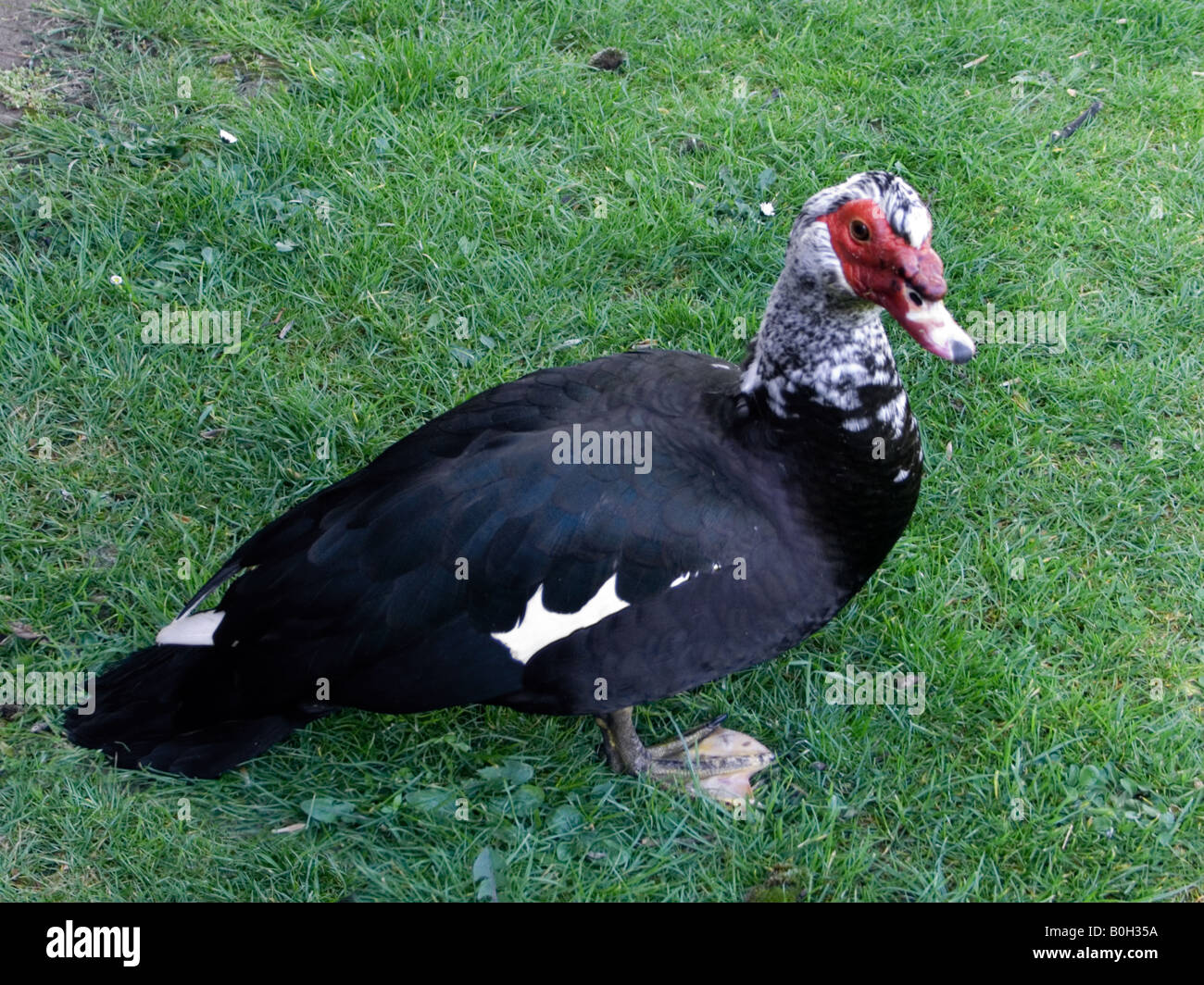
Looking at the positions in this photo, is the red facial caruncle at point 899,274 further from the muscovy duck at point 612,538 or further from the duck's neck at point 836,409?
the duck's neck at point 836,409

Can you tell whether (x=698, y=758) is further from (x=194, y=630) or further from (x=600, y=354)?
(x=600, y=354)

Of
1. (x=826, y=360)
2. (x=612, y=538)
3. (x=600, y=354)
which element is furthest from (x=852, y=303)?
(x=600, y=354)

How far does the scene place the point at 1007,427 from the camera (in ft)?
12.5

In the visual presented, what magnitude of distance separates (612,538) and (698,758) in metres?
0.79

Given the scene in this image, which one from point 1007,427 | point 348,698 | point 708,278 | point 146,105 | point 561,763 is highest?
point 146,105

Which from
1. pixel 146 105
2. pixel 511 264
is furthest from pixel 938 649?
pixel 146 105

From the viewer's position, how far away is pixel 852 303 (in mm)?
2643

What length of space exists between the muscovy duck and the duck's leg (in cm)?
34

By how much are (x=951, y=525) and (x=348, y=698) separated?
6.64ft

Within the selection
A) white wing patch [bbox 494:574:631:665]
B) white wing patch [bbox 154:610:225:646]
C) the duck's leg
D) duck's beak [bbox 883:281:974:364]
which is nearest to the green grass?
the duck's leg

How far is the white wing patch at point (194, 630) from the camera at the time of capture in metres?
2.87

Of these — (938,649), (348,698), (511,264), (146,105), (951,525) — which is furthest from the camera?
A: (146,105)

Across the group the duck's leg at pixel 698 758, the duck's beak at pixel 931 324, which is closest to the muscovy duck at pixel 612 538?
the duck's beak at pixel 931 324
